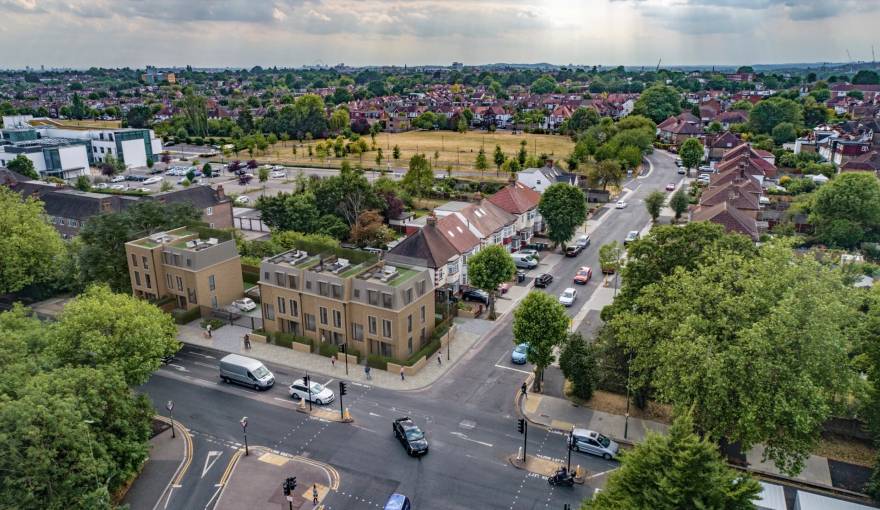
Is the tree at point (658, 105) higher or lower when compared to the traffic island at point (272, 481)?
higher

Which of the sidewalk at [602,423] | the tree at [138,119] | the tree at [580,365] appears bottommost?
the sidewalk at [602,423]

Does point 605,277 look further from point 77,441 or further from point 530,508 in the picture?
point 77,441

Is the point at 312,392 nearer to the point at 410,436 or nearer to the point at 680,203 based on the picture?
the point at 410,436

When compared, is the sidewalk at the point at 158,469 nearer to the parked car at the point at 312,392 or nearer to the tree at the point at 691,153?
the parked car at the point at 312,392

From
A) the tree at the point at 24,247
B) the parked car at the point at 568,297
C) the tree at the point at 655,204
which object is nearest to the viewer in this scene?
the tree at the point at 24,247

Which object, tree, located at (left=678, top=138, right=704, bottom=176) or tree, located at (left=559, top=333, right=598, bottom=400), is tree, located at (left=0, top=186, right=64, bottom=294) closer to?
tree, located at (left=559, top=333, right=598, bottom=400)

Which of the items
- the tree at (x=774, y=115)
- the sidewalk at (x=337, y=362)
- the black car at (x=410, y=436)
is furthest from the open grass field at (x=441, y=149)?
the black car at (x=410, y=436)

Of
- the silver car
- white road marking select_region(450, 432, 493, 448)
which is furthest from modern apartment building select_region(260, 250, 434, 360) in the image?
the silver car
